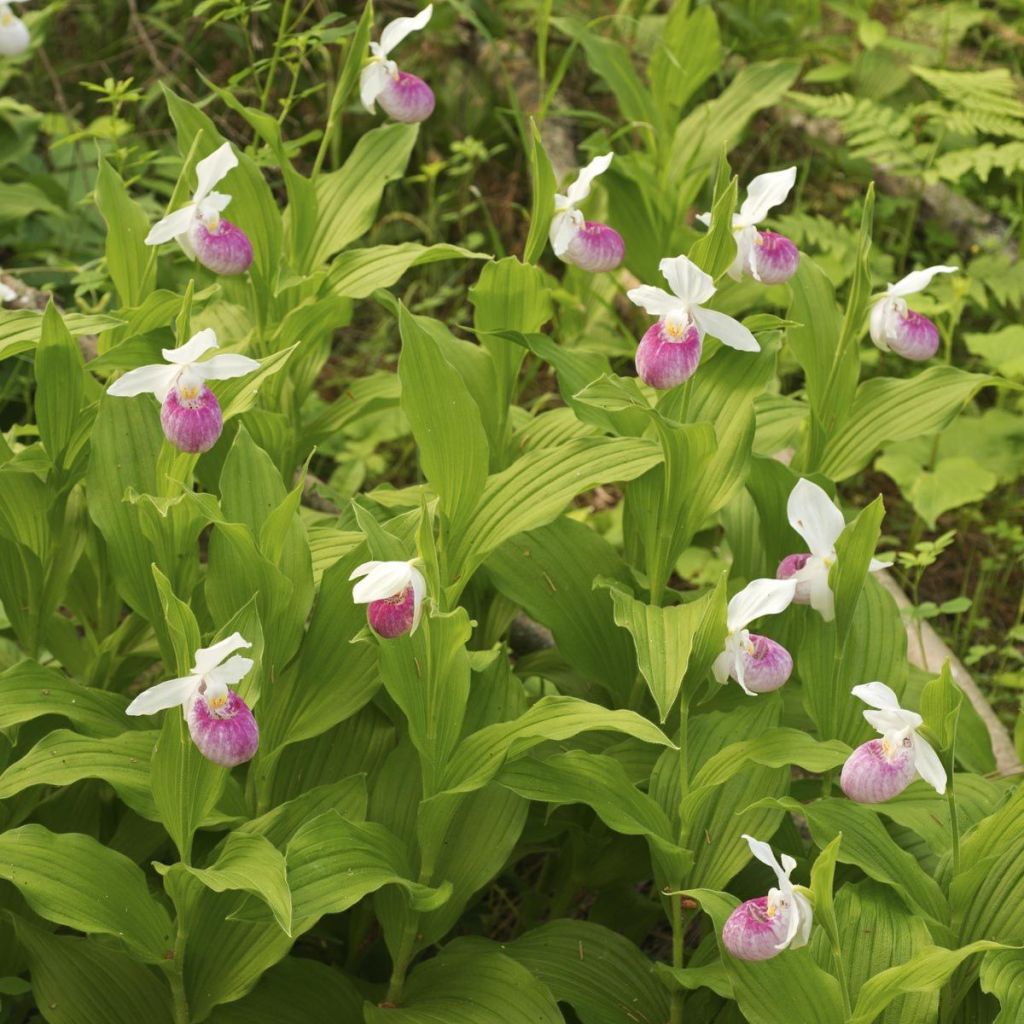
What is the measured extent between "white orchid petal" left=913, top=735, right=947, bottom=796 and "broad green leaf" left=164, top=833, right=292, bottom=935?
0.75 meters

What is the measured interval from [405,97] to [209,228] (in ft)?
1.51

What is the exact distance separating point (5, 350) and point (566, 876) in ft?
3.94

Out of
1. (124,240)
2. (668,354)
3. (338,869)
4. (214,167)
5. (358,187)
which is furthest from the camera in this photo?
(358,187)

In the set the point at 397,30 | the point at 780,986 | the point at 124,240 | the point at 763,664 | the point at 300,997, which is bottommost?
the point at 300,997

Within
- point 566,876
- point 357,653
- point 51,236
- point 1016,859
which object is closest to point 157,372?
point 357,653

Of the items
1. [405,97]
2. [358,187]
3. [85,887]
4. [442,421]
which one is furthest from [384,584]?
[358,187]

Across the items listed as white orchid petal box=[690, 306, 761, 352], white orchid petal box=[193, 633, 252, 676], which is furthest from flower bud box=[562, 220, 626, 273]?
white orchid petal box=[193, 633, 252, 676]

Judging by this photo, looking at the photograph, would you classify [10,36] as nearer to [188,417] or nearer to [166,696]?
[188,417]

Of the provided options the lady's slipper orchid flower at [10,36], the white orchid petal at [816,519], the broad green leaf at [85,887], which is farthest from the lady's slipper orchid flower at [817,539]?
the lady's slipper orchid flower at [10,36]

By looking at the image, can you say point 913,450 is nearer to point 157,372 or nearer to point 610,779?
point 610,779

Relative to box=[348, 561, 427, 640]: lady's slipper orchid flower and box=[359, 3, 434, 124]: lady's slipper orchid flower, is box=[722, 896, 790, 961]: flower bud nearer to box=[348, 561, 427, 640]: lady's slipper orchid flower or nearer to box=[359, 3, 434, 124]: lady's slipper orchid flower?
box=[348, 561, 427, 640]: lady's slipper orchid flower

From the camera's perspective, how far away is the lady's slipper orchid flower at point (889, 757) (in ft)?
4.87

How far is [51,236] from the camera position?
3441 mm

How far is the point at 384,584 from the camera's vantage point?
1.49 metres
